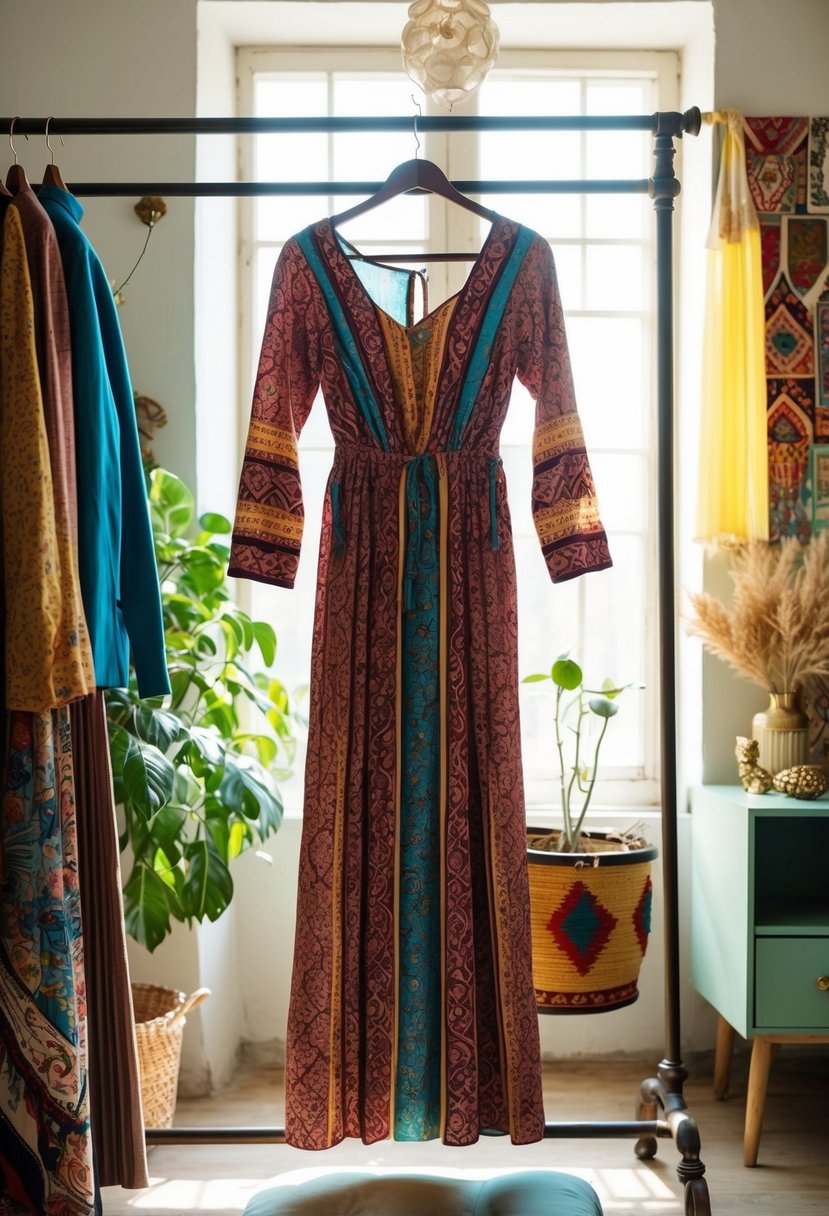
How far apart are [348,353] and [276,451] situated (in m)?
0.19

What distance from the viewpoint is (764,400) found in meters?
2.52

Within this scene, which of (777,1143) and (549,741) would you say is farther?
(549,741)

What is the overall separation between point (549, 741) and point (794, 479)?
2.95 feet

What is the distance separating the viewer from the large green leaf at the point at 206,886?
2.21 m

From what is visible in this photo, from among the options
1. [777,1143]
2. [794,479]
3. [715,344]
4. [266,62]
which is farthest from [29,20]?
[777,1143]

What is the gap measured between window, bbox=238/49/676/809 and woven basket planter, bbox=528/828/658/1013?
0.72 meters

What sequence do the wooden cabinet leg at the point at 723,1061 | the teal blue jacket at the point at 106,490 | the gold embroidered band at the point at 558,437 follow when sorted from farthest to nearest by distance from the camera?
the wooden cabinet leg at the point at 723,1061, the gold embroidered band at the point at 558,437, the teal blue jacket at the point at 106,490

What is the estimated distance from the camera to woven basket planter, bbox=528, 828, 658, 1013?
7.16 ft

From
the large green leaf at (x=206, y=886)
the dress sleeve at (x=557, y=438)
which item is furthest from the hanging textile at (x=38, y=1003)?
the dress sleeve at (x=557, y=438)

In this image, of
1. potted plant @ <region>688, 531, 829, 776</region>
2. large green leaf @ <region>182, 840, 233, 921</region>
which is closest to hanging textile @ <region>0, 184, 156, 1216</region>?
large green leaf @ <region>182, 840, 233, 921</region>

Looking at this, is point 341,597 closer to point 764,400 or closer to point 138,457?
point 138,457

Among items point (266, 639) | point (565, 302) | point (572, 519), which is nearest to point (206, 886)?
point (266, 639)

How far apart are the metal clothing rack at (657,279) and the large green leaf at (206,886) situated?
0.42 m

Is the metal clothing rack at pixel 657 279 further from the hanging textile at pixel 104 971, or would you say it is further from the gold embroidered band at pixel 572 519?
the hanging textile at pixel 104 971
